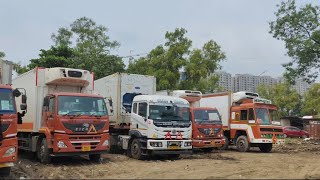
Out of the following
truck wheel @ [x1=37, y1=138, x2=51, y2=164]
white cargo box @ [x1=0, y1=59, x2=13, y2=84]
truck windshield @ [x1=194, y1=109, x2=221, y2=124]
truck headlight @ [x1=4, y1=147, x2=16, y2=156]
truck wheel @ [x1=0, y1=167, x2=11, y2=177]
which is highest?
white cargo box @ [x1=0, y1=59, x2=13, y2=84]

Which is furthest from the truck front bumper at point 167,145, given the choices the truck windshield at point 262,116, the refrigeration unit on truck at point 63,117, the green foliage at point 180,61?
the green foliage at point 180,61

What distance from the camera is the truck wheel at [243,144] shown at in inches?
818

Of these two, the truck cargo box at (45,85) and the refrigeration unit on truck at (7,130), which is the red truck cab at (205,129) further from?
the refrigeration unit on truck at (7,130)

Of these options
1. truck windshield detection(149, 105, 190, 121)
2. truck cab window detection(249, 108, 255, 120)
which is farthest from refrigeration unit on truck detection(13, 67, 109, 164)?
truck cab window detection(249, 108, 255, 120)

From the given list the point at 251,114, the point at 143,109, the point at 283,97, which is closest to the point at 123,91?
the point at 143,109

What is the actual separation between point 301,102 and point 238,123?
53.8 meters

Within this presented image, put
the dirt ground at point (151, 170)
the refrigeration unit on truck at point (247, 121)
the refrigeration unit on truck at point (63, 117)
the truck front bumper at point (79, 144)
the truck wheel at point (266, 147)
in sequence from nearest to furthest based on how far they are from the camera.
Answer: the dirt ground at point (151, 170), the truck front bumper at point (79, 144), the refrigeration unit on truck at point (63, 117), the refrigeration unit on truck at point (247, 121), the truck wheel at point (266, 147)

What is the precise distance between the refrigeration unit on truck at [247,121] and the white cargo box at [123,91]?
535cm

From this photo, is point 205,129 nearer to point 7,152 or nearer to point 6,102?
point 6,102

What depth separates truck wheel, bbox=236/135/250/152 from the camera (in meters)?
20.8

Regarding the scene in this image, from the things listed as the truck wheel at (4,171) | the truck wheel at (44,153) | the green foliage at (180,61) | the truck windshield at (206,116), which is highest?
the green foliage at (180,61)

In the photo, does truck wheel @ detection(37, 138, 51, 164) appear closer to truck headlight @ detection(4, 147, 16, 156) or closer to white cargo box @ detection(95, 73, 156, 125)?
truck headlight @ detection(4, 147, 16, 156)

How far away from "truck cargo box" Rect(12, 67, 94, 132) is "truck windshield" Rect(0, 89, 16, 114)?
10.0 ft

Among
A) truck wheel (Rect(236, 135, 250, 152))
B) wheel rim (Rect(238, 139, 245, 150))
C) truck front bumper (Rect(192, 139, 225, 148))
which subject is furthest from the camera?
wheel rim (Rect(238, 139, 245, 150))
